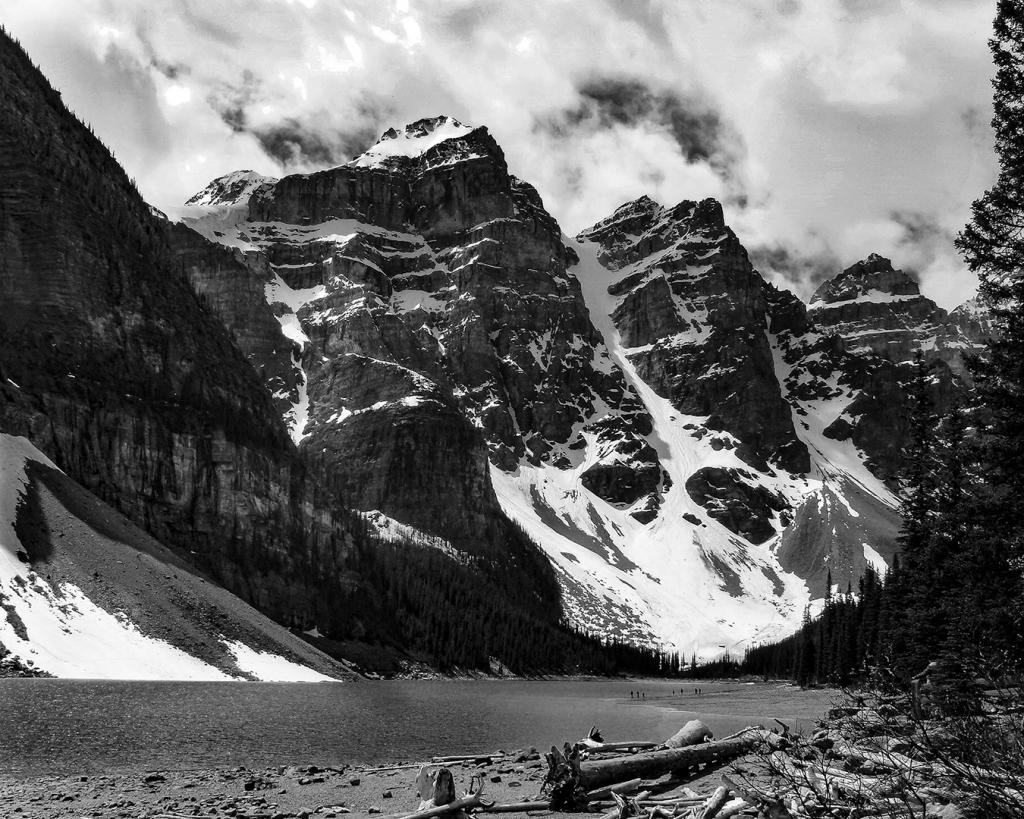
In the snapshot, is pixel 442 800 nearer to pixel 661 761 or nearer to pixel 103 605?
pixel 661 761

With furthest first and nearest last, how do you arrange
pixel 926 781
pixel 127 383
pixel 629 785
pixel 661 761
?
pixel 127 383
pixel 661 761
pixel 629 785
pixel 926 781

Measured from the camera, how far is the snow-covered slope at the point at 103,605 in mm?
84812

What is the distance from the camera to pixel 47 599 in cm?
9031

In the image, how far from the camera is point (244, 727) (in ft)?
147

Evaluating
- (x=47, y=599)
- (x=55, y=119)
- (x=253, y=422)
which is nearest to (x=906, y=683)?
(x=47, y=599)

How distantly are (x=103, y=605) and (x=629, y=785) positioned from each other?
91.3 meters

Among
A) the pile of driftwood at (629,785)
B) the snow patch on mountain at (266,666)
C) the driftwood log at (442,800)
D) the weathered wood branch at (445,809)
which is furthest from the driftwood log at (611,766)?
the snow patch on mountain at (266,666)

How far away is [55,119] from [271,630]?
388 ft

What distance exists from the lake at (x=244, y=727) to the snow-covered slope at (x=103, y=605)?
11326 millimetres

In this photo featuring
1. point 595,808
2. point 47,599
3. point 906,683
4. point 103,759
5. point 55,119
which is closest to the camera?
point 906,683

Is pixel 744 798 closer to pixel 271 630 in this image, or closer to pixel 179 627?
pixel 179 627

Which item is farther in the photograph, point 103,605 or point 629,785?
point 103,605

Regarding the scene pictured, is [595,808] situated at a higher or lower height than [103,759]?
higher

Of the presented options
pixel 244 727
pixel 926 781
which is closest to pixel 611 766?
pixel 926 781
